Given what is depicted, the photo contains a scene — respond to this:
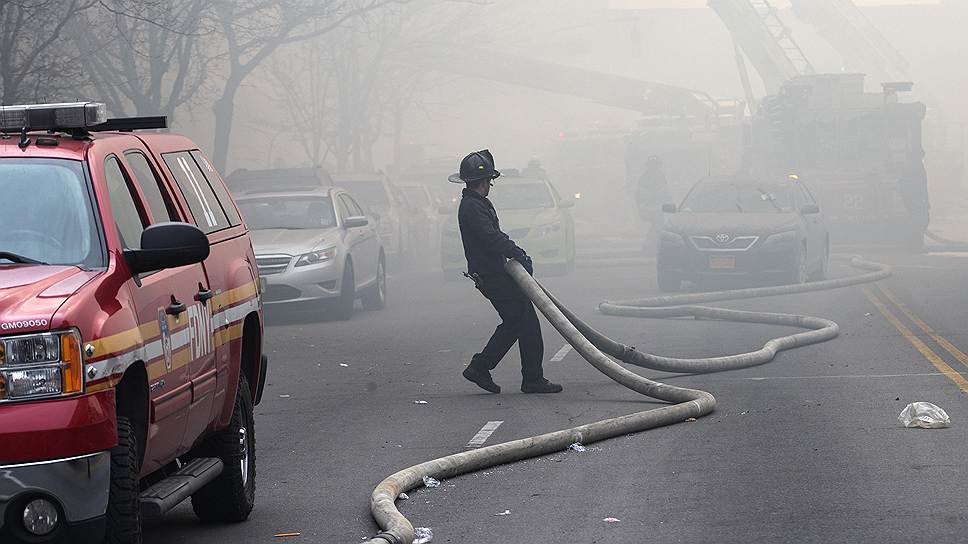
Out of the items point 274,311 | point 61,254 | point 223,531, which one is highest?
point 61,254

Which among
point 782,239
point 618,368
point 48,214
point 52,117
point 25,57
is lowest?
point 782,239

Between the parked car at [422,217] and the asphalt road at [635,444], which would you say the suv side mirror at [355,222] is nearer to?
the asphalt road at [635,444]

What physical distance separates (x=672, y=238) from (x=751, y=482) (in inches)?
564

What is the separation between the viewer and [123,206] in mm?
6578

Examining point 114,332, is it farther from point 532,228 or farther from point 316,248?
point 532,228

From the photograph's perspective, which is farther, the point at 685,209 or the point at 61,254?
the point at 685,209

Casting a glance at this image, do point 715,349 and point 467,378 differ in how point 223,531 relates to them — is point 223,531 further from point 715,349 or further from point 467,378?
point 715,349

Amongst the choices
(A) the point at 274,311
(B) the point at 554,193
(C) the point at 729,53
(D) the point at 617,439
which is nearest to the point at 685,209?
(B) the point at 554,193

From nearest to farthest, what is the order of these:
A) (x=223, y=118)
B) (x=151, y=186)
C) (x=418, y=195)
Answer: (x=151, y=186), (x=223, y=118), (x=418, y=195)

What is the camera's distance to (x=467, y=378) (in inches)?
494

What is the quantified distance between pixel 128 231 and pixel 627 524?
264 centimetres

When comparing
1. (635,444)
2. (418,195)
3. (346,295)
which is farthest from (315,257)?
(418,195)

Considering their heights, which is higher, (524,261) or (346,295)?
(524,261)

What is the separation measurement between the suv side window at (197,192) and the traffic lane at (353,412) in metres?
1.49
